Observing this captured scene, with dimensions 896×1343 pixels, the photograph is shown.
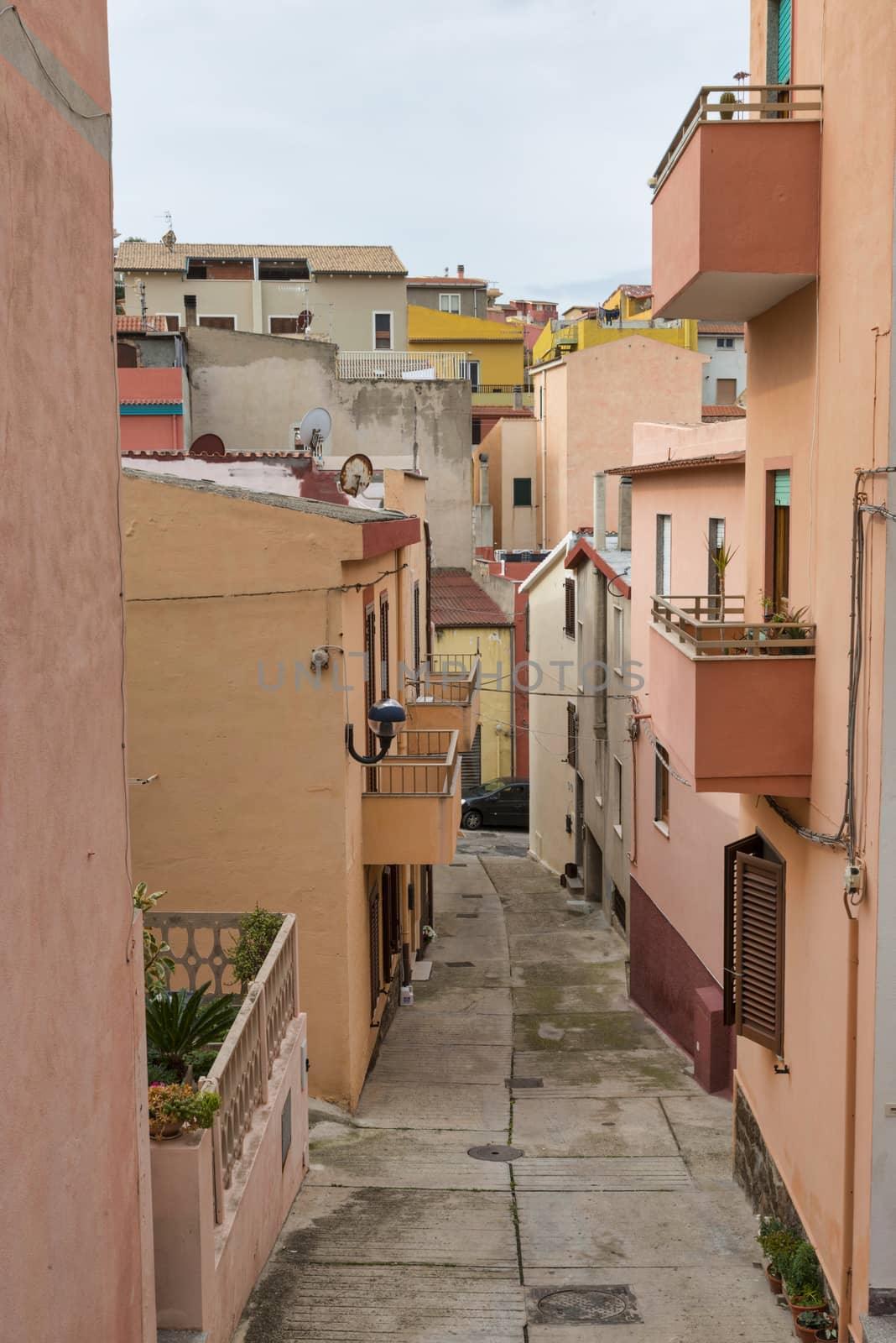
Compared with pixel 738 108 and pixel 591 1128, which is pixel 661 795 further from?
pixel 738 108

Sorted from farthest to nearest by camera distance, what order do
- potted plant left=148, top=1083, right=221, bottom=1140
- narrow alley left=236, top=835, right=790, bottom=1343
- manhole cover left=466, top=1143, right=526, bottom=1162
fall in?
manhole cover left=466, top=1143, right=526, bottom=1162 < narrow alley left=236, top=835, right=790, bottom=1343 < potted plant left=148, top=1083, right=221, bottom=1140

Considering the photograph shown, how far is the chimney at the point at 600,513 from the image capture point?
27.5 metres

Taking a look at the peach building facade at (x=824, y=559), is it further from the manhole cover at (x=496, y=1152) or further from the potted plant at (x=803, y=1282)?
the manhole cover at (x=496, y=1152)

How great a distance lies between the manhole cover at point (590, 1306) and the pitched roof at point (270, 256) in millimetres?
39979

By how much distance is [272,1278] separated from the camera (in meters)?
10.5

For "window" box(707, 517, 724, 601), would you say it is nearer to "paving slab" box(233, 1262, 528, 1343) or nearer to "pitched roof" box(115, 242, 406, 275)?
"paving slab" box(233, 1262, 528, 1343)

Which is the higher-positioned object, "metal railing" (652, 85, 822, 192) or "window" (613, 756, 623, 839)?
"metal railing" (652, 85, 822, 192)


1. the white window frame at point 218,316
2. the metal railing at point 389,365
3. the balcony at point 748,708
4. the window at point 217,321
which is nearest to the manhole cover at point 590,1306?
the balcony at point 748,708

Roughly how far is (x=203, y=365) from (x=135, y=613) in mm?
19289

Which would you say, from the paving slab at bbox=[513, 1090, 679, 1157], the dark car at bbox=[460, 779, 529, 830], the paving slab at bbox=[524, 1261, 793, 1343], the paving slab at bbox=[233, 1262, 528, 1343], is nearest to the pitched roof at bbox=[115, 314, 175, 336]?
the dark car at bbox=[460, 779, 529, 830]

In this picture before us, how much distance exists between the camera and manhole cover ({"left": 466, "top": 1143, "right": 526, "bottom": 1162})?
14.1 meters

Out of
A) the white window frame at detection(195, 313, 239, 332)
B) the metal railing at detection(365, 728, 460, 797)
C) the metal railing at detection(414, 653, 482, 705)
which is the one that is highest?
Result: the white window frame at detection(195, 313, 239, 332)

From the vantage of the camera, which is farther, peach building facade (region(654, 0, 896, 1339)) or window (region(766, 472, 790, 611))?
window (region(766, 472, 790, 611))

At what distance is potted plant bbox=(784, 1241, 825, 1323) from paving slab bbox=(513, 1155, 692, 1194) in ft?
10.4
